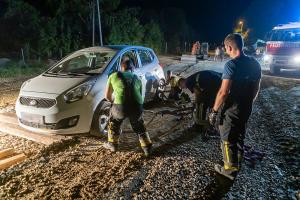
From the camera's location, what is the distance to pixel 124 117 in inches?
185

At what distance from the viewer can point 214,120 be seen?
164 inches

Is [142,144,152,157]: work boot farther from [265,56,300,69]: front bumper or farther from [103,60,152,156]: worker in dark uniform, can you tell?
[265,56,300,69]: front bumper

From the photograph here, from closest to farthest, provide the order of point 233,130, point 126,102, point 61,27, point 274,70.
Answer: point 233,130
point 126,102
point 274,70
point 61,27

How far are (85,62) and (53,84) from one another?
1.56 m

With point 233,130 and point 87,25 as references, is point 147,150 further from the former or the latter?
point 87,25

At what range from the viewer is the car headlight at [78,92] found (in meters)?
5.09

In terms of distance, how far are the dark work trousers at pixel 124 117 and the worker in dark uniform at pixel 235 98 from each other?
1.16m

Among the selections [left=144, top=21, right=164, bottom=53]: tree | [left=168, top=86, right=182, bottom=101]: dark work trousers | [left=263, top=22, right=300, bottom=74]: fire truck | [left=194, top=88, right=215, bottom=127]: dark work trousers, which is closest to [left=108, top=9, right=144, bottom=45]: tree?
[left=144, top=21, right=164, bottom=53]: tree

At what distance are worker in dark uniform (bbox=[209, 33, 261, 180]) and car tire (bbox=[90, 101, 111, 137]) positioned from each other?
7.04ft

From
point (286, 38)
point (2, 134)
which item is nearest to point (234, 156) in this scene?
point (2, 134)

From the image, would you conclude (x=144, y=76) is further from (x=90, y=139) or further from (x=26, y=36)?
(x=26, y=36)

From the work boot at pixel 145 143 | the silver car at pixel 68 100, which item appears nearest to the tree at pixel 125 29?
the silver car at pixel 68 100

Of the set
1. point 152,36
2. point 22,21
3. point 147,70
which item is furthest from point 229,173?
point 152,36

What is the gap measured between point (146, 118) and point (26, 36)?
55.3 ft
